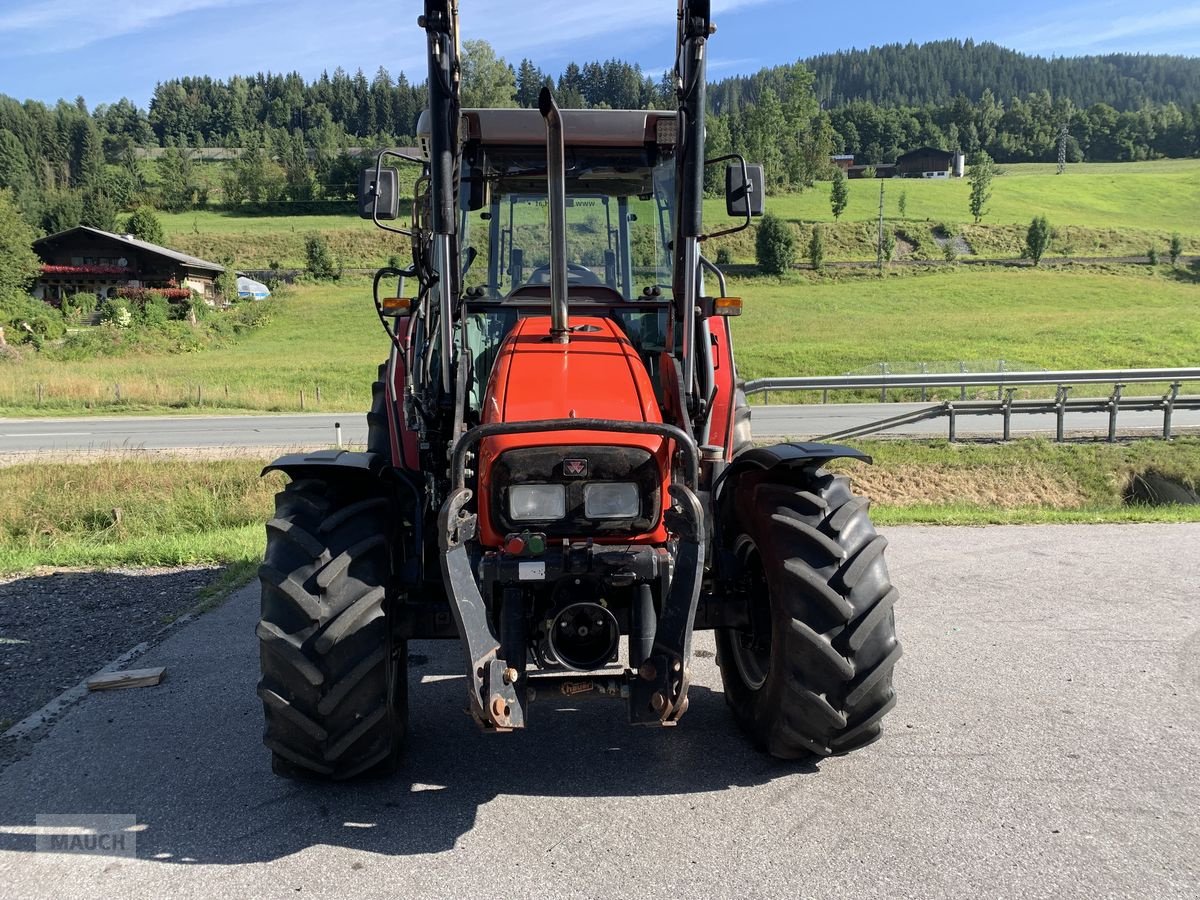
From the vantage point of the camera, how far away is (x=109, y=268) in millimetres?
59812

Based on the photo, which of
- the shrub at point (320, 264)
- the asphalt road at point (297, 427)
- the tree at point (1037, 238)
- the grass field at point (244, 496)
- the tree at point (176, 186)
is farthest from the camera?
the tree at point (176, 186)

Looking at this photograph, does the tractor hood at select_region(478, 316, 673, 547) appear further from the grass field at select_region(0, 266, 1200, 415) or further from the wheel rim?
the grass field at select_region(0, 266, 1200, 415)

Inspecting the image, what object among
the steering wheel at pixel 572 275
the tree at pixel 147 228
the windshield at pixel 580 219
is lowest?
the steering wheel at pixel 572 275

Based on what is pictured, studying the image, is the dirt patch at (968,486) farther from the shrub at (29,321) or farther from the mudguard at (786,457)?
the shrub at (29,321)

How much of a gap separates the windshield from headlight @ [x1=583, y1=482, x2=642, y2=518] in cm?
188

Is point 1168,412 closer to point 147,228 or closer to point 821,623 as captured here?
point 821,623

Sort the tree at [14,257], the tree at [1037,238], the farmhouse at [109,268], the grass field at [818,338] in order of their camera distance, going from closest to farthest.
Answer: the grass field at [818,338]
the tree at [14,257]
the farmhouse at [109,268]
the tree at [1037,238]

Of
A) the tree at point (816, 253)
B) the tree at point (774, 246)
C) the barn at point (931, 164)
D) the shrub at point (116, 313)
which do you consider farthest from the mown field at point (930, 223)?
the barn at point (931, 164)

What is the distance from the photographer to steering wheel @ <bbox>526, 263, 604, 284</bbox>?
5.36 m

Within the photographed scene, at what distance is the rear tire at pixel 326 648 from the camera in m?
3.74

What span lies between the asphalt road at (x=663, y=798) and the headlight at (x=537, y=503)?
1.16m

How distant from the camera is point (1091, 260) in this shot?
61938 mm

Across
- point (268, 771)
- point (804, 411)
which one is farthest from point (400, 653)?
point (804, 411)

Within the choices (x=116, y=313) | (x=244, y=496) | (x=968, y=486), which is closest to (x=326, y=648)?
(x=244, y=496)
